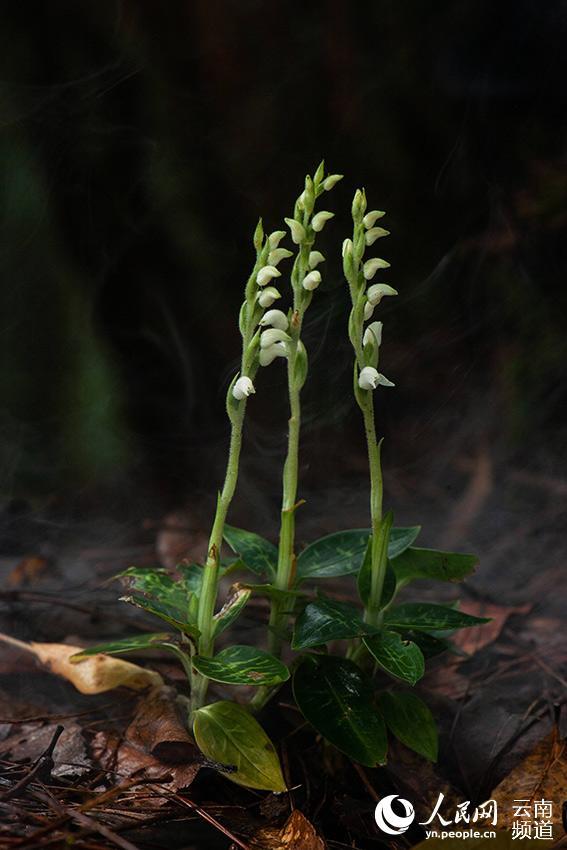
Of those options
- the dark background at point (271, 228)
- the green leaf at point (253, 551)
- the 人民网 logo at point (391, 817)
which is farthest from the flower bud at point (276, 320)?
the dark background at point (271, 228)

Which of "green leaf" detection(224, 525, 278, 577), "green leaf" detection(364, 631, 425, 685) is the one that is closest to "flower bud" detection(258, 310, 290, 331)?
"green leaf" detection(224, 525, 278, 577)

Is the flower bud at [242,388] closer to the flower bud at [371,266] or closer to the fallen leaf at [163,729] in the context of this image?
the flower bud at [371,266]

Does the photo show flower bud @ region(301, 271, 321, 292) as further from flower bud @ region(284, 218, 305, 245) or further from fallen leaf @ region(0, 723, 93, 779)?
fallen leaf @ region(0, 723, 93, 779)

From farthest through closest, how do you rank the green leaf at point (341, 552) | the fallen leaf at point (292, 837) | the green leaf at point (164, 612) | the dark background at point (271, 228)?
the dark background at point (271, 228) < the green leaf at point (341, 552) < the green leaf at point (164, 612) < the fallen leaf at point (292, 837)

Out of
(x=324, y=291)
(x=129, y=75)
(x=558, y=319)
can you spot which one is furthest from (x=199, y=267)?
(x=558, y=319)

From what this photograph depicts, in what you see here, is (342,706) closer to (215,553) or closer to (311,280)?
(215,553)

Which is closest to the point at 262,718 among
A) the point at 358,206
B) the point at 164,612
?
the point at 164,612

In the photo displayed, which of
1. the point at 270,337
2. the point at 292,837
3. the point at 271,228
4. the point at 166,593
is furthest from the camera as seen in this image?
A: the point at 271,228
